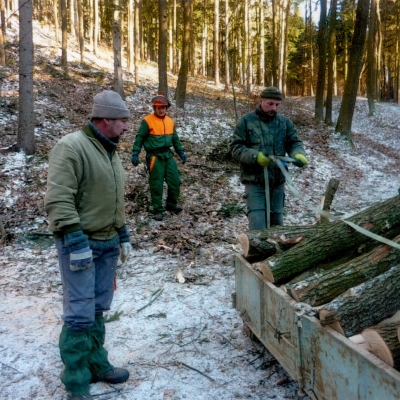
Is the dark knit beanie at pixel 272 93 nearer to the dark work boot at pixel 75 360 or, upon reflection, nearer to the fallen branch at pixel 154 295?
the fallen branch at pixel 154 295

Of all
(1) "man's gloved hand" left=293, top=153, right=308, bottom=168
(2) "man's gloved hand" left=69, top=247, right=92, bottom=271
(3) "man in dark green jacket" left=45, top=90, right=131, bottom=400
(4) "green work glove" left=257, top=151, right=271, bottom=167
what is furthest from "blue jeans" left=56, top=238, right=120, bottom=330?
(1) "man's gloved hand" left=293, top=153, right=308, bottom=168

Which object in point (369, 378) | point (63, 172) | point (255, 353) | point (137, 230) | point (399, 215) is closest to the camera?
point (369, 378)

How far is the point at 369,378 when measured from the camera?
2.09 m

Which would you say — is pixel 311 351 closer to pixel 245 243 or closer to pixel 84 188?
pixel 245 243

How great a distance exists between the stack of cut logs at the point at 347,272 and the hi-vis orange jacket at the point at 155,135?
411 centimetres

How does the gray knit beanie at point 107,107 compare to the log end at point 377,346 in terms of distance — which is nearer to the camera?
the log end at point 377,346

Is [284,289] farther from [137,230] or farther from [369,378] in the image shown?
[137,230]

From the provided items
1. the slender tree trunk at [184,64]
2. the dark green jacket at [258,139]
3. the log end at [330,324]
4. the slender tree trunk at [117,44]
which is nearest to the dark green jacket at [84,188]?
the log end at [330,324]

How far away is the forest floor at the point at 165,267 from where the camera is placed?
3.46 metres

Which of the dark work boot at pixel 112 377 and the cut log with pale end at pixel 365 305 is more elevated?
the cut log with pale end at pixel 365 305

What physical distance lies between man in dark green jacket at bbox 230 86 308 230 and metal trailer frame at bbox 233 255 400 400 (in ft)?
4.27

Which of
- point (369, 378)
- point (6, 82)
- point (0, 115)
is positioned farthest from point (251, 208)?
point (6, 82)

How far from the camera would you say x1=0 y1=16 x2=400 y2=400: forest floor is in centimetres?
346

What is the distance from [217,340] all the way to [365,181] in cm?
929
